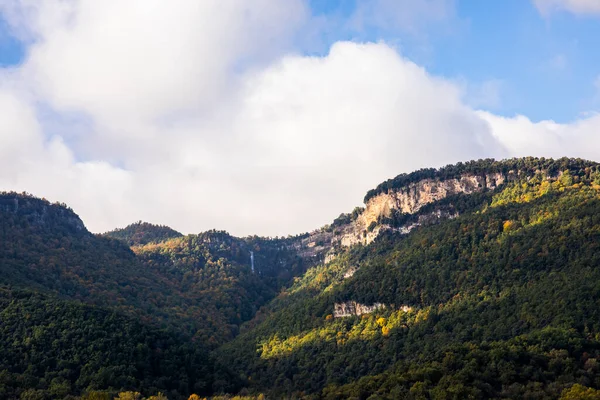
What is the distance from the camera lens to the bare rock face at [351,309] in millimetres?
173500

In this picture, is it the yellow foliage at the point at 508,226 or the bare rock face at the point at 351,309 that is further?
the bare rock face at the point at 351,309

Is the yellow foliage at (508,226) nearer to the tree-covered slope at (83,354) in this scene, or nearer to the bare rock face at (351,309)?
the bare rock face at (351,309)

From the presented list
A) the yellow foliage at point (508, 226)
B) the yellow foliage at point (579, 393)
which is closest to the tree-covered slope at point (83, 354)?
the yellow foliage at point (579, 393)

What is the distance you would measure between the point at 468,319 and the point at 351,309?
157 feet

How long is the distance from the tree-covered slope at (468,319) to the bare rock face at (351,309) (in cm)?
166

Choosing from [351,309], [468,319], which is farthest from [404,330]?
[351,309]

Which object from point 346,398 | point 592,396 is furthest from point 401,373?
point 592,396

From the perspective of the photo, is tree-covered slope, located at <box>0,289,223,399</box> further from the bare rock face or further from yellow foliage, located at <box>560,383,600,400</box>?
yellow foliage, located at <box>560,383,600,400</box>

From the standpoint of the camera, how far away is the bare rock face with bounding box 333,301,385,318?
17350 cm

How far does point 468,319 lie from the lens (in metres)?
136

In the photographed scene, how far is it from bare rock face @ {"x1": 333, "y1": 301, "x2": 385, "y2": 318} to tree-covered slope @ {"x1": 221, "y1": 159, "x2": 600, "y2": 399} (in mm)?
1657

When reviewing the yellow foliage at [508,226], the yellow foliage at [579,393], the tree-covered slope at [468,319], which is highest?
the yellow foliage at [508,226]

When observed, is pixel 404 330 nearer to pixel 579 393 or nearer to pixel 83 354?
pixel 579 393

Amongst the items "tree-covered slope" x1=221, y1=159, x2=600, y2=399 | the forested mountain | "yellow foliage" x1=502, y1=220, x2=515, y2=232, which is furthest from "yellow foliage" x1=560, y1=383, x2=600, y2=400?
"yellow foliage" x1=502, y1=220, x2=515, y2=232
